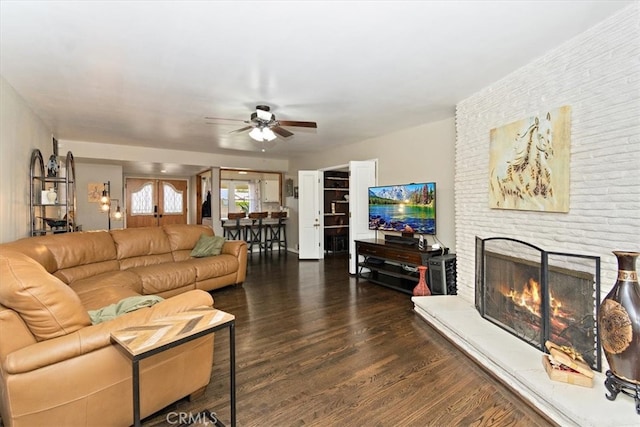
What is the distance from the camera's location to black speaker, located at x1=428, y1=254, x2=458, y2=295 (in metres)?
3.90

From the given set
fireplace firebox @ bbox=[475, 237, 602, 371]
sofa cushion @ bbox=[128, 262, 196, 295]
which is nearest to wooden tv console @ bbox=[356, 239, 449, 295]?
fireplace firebox @ bbox=[475, 237, 602, 371]

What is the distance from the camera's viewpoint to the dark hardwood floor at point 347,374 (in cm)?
192

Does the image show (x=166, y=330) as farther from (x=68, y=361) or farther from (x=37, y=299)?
(x=37, y=299)

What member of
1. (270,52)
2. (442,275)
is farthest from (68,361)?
(442,275)

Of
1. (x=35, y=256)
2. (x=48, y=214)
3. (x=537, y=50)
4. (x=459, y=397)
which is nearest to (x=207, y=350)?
(x=459, y=397)

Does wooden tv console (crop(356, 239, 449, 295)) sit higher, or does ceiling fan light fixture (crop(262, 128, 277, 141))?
ceiling fan light fixture (crop(262, 128, 277, 141))

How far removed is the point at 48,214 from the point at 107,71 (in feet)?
11.4

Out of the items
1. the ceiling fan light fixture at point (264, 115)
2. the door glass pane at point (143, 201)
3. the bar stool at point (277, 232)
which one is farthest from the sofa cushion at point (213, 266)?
the door glass pane at point (143, 201)

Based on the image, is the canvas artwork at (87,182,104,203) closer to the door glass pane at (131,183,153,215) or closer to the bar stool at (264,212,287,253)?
the door glass pane at (131,183,153,215)

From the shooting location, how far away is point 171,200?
981 cm

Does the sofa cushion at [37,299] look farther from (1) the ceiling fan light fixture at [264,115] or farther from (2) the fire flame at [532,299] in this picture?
(2) the fire flame at [532,299]

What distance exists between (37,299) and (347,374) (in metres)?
2.02

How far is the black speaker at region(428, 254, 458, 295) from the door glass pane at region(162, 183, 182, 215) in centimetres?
849

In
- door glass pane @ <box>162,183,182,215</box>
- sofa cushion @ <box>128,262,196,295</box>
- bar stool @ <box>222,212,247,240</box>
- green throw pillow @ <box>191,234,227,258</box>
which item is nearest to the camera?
sofa cushion @ <box>128,262,196,295</box>
